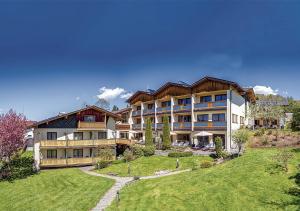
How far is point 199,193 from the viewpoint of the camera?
20516 millimetres

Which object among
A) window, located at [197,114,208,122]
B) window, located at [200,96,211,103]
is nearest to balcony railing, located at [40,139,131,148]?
window, located at [197,114,208,122]

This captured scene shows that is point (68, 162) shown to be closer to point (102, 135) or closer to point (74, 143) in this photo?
point (74, 143)

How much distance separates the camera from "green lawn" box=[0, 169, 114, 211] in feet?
75.0

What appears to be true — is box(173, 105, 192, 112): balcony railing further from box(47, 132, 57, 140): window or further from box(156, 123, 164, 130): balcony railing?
box(47, 132, 57, 140): window

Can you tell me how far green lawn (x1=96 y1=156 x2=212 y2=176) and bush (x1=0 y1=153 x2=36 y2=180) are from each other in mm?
10450

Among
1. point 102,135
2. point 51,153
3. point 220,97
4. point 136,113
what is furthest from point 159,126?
point 51,153

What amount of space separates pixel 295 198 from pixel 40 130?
110ft

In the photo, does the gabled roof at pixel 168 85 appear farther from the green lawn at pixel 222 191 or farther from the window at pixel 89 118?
the green lawn at pixel 222 191

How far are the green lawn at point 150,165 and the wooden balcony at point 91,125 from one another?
8012mm

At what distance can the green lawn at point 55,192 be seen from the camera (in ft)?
75.0

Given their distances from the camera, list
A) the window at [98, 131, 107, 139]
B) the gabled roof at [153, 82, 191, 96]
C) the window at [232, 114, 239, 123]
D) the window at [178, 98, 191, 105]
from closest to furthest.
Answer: the window at [232, 114, 239, 123] < the window at [98, 131, 107, 139] < the gabled roof at [153, 82, 191, 96] < the window at [178, 98, 191, 105]

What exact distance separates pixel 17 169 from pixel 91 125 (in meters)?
12.2

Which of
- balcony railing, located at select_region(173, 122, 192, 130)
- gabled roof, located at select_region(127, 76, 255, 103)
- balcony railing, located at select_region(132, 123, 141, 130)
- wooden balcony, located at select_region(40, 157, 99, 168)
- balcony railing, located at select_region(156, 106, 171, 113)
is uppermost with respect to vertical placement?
gabled roof, located at select_region(127, 76, 255, 103)

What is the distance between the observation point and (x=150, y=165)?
34750 millimetres
